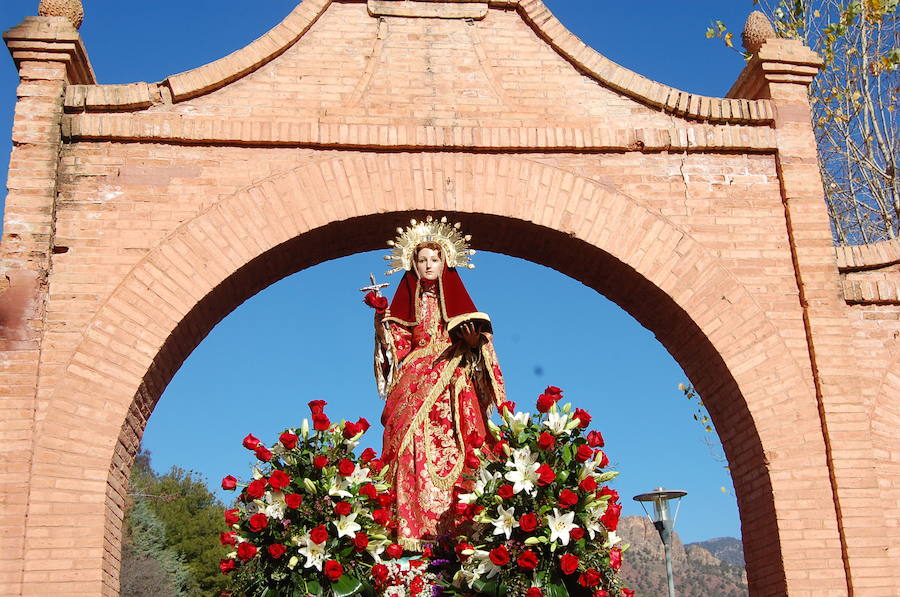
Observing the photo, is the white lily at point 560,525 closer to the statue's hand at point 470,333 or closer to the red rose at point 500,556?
the red rose at point 500,556

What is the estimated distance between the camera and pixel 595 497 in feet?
21.1

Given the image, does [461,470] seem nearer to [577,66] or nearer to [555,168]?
[555,168]

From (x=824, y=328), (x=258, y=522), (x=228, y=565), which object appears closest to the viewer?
(x=258, y=522)

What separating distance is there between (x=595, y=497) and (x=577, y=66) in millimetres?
3947

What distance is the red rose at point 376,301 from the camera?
755 centimetres

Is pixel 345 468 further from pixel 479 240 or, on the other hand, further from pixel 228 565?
pixel 479 240

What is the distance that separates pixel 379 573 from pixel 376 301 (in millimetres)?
2033

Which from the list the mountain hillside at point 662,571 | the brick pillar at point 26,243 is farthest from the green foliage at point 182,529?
the brick pillar at point 26,243

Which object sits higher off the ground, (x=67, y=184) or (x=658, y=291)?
(x=67, y=184)

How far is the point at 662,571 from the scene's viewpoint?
4466 centimetres

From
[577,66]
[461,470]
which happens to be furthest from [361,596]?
[577,66]

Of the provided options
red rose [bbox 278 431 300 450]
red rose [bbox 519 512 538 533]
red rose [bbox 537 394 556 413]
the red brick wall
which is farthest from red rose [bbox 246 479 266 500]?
red rose [bbox 537 394 556 413]

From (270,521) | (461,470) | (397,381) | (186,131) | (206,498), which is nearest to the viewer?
(270,521)

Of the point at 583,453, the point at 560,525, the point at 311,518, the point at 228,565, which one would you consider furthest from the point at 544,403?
the point at 228,565
